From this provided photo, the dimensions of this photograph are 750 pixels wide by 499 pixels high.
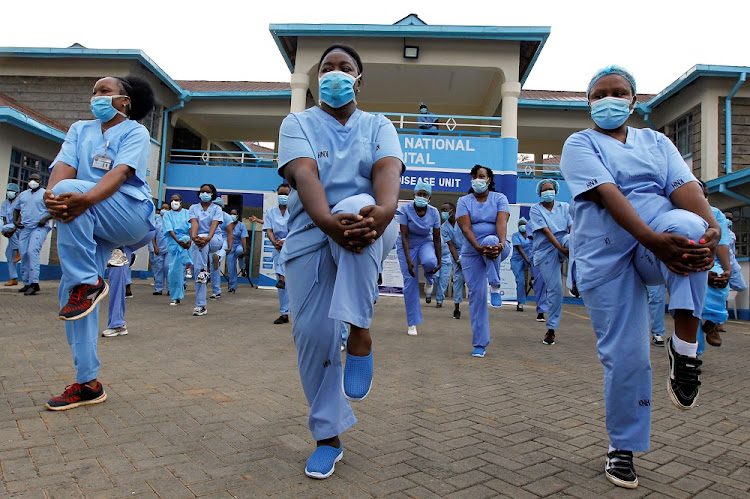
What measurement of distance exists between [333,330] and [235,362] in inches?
108

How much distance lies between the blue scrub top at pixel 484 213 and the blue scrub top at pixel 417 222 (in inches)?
39.4

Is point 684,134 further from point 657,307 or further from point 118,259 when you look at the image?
point 118,259

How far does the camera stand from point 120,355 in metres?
Answer: 5.02

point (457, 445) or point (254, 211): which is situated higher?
point (254, 211)

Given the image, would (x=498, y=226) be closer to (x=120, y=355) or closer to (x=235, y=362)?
(x=235, y=362)

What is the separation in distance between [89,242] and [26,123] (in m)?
11.9

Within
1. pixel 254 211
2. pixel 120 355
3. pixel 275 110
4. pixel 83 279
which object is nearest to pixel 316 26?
pixel 275 110

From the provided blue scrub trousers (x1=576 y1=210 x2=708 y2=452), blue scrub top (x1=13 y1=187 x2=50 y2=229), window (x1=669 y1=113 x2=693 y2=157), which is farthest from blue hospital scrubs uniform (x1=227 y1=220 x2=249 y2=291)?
window (x1=669 y1=113 x2=693 y2=157)

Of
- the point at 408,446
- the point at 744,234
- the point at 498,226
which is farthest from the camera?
the point at 744,234

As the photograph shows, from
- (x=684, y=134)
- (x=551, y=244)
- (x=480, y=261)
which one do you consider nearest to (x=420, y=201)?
(x=480, y=261)

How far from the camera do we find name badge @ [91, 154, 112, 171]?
11.2ft

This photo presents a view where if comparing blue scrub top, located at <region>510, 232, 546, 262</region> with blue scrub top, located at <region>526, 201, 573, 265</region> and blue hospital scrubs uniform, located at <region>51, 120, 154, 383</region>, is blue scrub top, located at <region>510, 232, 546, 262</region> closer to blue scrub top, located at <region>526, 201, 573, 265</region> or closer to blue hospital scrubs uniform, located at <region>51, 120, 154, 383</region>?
blue scrub top, located at <region>526, 201, 573, 265</region>

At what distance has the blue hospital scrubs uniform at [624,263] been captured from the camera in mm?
2523

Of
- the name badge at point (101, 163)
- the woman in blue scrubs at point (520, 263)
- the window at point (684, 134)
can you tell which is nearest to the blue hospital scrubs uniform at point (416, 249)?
the name badge at point (101, 163)
